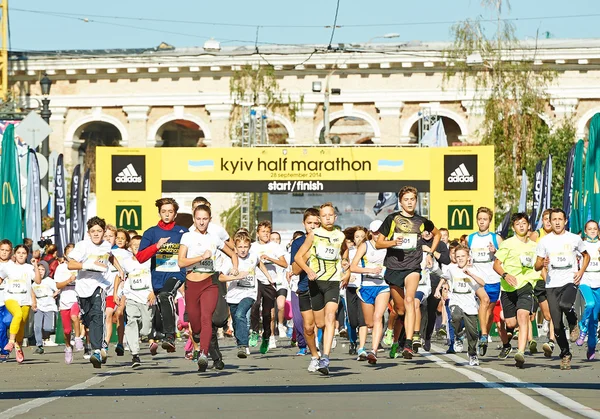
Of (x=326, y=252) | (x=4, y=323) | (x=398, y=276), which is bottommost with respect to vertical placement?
(x=4, y=323)

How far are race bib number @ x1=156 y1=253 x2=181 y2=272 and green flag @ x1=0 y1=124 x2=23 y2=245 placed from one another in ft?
36.9

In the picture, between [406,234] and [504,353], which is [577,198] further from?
[406,234]

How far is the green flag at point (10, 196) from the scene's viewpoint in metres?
28.0

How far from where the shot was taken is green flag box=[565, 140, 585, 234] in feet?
93.8

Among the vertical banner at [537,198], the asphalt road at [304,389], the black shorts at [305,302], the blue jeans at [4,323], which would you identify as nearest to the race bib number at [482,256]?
the asphalt road at [304,389]

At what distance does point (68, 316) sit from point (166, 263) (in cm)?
453

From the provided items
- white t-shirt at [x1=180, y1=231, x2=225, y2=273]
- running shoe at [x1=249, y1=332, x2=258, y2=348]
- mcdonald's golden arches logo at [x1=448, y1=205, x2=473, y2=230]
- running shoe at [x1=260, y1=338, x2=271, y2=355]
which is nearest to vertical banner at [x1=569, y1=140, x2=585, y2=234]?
mcdonald's golden arches logo at [x1=448, y1=205, x2=473, y2=230]

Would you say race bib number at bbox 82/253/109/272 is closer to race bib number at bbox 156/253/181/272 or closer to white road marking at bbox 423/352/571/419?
race bib number at bbox 156/253/181/272

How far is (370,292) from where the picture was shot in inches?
742

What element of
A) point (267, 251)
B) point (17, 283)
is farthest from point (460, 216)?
point (17, 283)

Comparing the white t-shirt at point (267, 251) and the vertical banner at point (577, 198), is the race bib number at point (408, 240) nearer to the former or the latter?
the white t-shirt at point (267, 251)

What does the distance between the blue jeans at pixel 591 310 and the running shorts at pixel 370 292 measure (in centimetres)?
256

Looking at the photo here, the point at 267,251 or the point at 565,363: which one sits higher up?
Answer: the point at 267,251

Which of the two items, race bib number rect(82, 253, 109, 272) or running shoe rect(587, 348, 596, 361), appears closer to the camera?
race bib number rect(82, 253, 109, 272)
